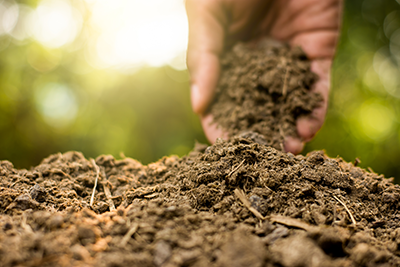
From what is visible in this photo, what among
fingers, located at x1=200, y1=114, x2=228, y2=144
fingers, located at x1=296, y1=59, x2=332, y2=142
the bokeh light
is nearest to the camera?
fingers, located at x1=296, y1=59, x2=332, y2=142

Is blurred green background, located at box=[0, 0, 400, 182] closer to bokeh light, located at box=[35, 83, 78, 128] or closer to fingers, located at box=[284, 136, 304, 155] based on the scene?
bokeh light, located at box=[35, 83, 78, 128]

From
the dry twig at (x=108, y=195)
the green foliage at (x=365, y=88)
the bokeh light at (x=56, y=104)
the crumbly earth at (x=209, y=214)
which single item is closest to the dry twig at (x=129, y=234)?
the crumbly earth at (x=209, y=214)

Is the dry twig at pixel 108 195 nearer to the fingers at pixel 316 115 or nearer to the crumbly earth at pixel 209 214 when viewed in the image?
the crumbly earth at pixel 209 214

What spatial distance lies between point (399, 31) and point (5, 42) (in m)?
11.3

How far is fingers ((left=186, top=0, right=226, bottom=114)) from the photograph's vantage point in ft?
9.95

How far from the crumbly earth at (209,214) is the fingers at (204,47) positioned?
1010 mm

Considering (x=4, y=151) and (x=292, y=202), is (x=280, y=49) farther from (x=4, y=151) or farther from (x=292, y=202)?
(x=4, y=151)

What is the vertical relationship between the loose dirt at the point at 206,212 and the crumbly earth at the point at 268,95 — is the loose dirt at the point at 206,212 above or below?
below

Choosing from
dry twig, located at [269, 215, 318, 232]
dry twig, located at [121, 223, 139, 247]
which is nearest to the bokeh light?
dry twig, located at [121, 223, 139, 247]

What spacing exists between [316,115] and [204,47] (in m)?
1.49

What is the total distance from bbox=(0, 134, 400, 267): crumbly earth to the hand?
95cm

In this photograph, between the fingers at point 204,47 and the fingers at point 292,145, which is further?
the fingers at point 204,47

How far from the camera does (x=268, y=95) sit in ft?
9.02

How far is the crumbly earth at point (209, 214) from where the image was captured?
1.07 metres
